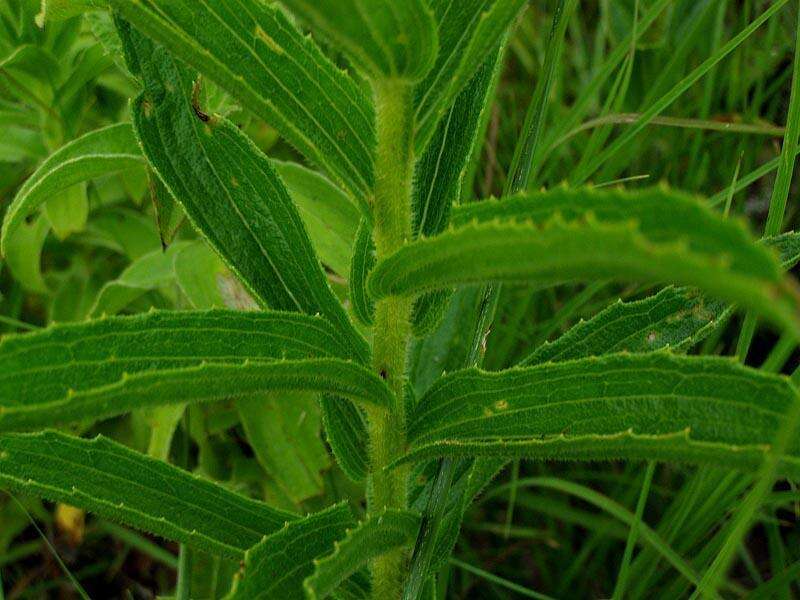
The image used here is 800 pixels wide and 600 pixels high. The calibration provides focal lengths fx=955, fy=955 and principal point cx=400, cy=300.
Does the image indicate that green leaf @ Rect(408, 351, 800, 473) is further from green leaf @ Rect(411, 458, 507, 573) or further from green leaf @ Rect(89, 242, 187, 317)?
green leaf @ Rect(89, 242, 187, 317)

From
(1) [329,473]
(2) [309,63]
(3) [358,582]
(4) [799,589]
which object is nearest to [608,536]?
(4) [799,589]

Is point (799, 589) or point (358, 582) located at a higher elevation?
point (799, 589)

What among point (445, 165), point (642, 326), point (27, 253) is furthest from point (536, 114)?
point (27, 253)

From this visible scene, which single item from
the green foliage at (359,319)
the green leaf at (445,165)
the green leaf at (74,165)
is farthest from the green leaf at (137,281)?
the green leaf at (445,165)

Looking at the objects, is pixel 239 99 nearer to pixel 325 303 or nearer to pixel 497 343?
pixel 325 303

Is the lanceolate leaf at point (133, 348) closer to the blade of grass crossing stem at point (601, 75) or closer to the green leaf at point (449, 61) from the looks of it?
the green leaf at point (449, 61)

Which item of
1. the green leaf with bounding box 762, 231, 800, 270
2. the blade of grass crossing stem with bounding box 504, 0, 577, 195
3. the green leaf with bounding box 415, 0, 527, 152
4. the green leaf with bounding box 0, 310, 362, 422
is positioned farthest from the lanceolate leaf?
the green leaf with bounding box 762, 231, 800, 270

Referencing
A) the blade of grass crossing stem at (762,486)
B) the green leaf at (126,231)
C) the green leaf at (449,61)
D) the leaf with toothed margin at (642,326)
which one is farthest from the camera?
the green leaf at (126,231)

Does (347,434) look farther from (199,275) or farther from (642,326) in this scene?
(199,275)
